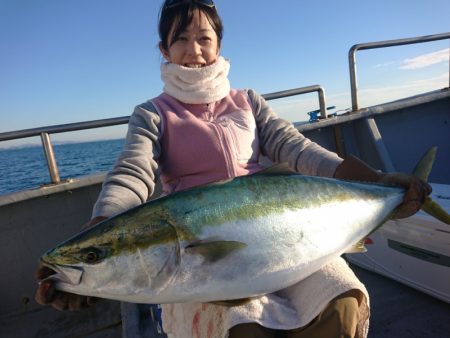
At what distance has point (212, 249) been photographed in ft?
4.37

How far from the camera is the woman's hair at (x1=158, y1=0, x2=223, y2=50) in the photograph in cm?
217

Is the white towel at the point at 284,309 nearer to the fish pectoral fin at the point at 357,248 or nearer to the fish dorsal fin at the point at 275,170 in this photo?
the fish pectoral fin at the point at 357,248

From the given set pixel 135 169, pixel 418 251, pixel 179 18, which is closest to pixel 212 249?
pixel 135 169

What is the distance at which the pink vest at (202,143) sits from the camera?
2.06 m

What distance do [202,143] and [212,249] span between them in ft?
2.90

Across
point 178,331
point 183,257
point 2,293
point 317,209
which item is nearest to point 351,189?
point 317,209

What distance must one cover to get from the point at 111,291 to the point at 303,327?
0.83 metres

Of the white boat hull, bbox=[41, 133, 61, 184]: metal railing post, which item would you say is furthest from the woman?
bbox=[41, 133, 61, 184]: metal railing post

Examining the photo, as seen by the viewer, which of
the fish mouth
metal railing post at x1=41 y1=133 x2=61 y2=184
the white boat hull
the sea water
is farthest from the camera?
the sea water

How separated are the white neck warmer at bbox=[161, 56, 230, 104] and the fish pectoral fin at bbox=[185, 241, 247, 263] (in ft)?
3.87

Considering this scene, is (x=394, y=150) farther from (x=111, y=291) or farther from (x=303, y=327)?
(x=111, y=291)

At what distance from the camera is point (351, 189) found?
5.89 ft

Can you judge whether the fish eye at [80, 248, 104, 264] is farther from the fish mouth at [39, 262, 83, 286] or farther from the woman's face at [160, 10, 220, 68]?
the woman's face at [160, 10, 220, 68]

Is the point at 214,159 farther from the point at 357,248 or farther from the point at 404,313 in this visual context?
the point at 404,313
